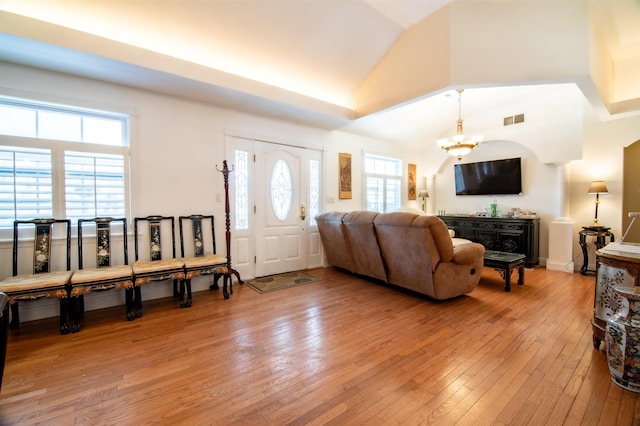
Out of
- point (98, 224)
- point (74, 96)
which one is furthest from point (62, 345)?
point (74, 96)

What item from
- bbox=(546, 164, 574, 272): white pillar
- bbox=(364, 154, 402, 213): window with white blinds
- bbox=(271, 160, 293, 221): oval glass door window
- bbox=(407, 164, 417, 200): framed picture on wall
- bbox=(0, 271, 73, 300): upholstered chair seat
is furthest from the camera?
bbox=(407, 164, 417, 200): framed picture on wall

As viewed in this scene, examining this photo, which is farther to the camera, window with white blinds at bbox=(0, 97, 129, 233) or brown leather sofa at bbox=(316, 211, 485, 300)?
brown leather sofa at bbox=(316, 211, 485, 300)

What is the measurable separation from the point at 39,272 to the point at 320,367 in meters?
3.14

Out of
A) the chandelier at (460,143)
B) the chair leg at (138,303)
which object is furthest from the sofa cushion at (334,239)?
the chair leg at (138,303)

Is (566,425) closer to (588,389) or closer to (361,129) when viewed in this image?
(588,389)

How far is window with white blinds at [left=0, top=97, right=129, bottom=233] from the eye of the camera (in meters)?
2.87

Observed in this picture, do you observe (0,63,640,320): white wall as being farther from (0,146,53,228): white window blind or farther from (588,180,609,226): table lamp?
(0,146,53,228): white window blind

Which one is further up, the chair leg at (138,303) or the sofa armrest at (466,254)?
the sofa armrest at (466,254)

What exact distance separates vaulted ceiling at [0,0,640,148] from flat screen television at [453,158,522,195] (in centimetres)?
163

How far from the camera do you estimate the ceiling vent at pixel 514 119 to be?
18.2 ft

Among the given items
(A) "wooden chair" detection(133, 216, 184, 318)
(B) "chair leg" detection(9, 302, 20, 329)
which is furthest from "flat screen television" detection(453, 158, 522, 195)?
(B) "chair leg" detection(9, 302, 20, 329)

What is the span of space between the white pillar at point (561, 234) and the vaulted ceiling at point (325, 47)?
3.97 feet

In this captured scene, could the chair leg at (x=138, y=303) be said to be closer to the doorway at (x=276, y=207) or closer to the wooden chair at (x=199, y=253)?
the wooden chair at (x=199, y=253)

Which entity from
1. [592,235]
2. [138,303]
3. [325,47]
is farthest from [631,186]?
[138,303]
